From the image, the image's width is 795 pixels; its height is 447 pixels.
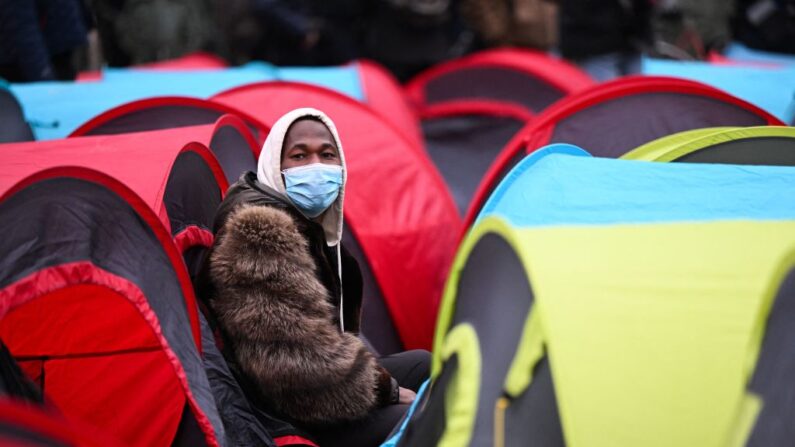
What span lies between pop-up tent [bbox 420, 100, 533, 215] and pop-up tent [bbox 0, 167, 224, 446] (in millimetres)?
3638

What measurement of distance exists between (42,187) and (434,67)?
234 inches

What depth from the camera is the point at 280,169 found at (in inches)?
137

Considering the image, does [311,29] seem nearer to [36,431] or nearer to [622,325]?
[622,325]

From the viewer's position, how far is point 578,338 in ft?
7.88

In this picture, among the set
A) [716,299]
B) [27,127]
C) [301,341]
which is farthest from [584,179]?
[27,127]

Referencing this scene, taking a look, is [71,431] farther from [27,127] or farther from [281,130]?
[27,127]

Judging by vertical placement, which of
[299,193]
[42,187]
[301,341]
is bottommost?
[301,341]

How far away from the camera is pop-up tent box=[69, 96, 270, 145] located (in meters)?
4.59

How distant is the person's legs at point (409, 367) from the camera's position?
12.1ft

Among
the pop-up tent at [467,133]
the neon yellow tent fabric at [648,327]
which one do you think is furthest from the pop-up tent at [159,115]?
the pop-up tent at [467,133]

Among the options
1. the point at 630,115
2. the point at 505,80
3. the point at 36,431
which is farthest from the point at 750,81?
the point at 36,431

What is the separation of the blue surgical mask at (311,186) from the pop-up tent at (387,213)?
1.09 m

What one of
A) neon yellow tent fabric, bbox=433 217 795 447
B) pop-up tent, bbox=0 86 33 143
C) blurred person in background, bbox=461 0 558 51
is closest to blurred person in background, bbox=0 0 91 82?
pop-up tent, bbox=0 86 33 143

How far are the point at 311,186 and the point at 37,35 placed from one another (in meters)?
2.77
